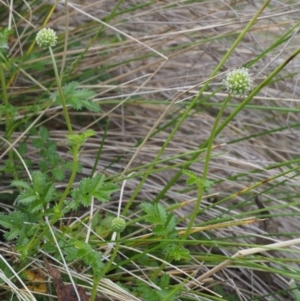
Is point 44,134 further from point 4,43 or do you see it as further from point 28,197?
point 28,197

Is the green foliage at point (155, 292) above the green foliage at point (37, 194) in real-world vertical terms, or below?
below

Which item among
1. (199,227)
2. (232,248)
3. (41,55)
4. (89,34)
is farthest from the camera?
(89,34)

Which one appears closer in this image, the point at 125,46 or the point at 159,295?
the point at 159,295

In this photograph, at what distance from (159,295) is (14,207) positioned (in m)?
0.44

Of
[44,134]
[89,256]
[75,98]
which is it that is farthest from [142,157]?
[89,256]

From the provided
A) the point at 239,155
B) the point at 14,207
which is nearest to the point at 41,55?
the point at 14,207

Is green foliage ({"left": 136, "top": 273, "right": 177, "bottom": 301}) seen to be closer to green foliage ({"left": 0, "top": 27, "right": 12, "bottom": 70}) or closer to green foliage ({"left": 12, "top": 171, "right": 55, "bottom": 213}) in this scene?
green foliage ({"left": 12, "top": 171, "right": 55, "bottom": 213})

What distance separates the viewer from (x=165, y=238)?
3.73ft

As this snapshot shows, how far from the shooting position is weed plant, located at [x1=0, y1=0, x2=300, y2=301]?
121 cm

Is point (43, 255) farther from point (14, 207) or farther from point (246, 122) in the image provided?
point (246, 122)

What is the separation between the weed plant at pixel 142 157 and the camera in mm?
1205

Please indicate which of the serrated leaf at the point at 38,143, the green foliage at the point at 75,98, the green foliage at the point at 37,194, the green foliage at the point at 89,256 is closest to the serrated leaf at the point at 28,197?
the green foliage at the point at 37,194

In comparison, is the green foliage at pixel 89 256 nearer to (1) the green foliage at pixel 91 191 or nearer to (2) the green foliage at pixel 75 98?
(1) the green foliage at pixel 91 191

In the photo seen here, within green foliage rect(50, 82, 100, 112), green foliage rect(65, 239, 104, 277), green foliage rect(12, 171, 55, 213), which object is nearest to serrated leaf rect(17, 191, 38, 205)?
green foliage rect(12, 171, 55, 213)
